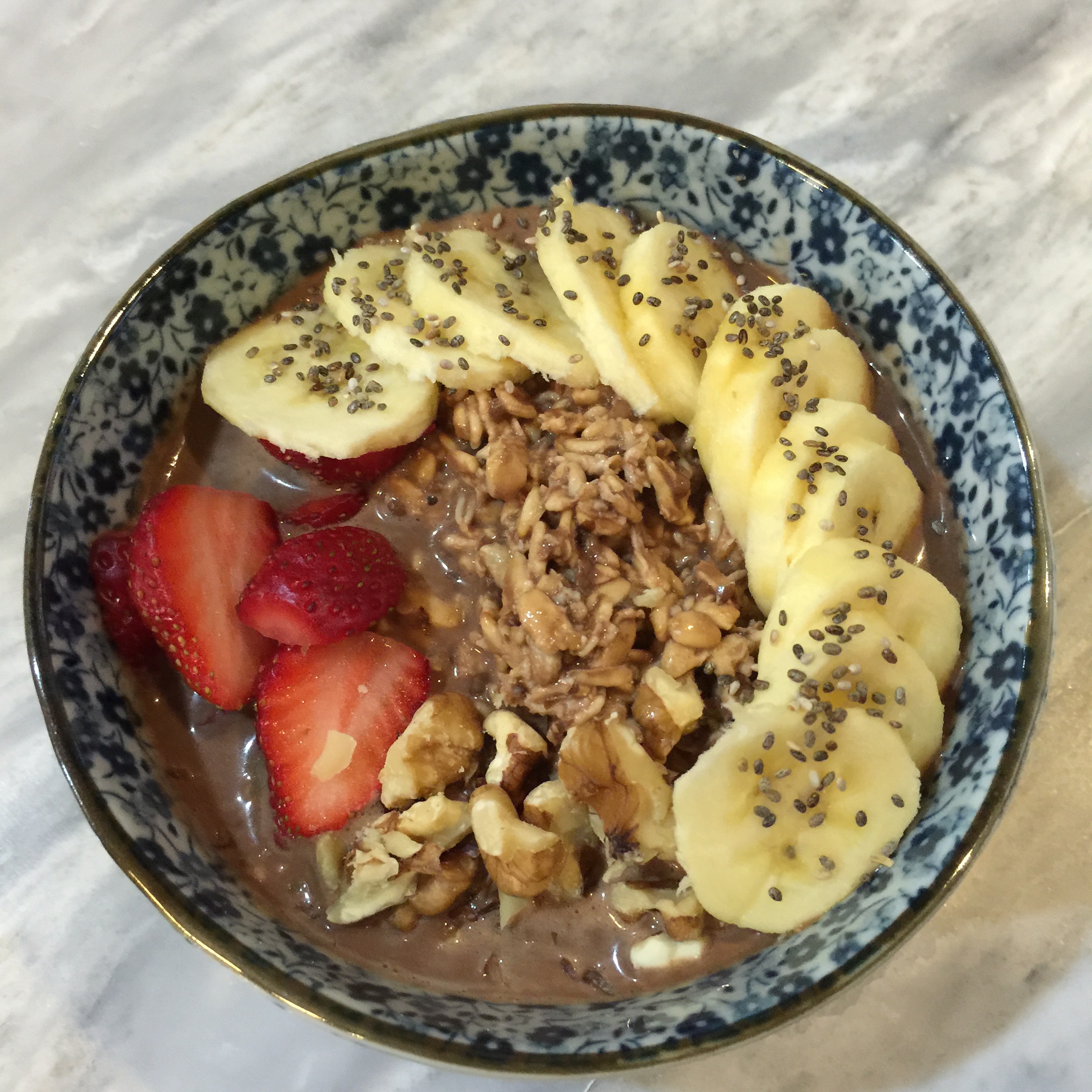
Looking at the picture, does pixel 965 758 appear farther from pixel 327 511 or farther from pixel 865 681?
pixel 327 511

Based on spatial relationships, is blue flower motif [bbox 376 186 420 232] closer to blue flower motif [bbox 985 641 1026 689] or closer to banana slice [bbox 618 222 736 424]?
banana slice [bbox 618 222 736 424]

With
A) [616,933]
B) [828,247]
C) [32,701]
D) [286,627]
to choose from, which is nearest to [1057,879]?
[616,933]

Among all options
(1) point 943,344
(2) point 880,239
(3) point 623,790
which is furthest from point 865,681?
(2) point 880,239

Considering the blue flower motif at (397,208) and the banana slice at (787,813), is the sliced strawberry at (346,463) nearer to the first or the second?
the blue flower motif at (397,208)

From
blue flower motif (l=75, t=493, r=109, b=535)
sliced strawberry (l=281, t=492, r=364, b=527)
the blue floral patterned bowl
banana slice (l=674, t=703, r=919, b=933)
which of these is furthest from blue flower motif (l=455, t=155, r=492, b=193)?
banana slice (l=674, t=703, r=919, b=933)

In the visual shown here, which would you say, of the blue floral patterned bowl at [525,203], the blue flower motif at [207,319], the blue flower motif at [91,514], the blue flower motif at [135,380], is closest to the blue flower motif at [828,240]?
the blue floral patterned bowl at [525,203]
